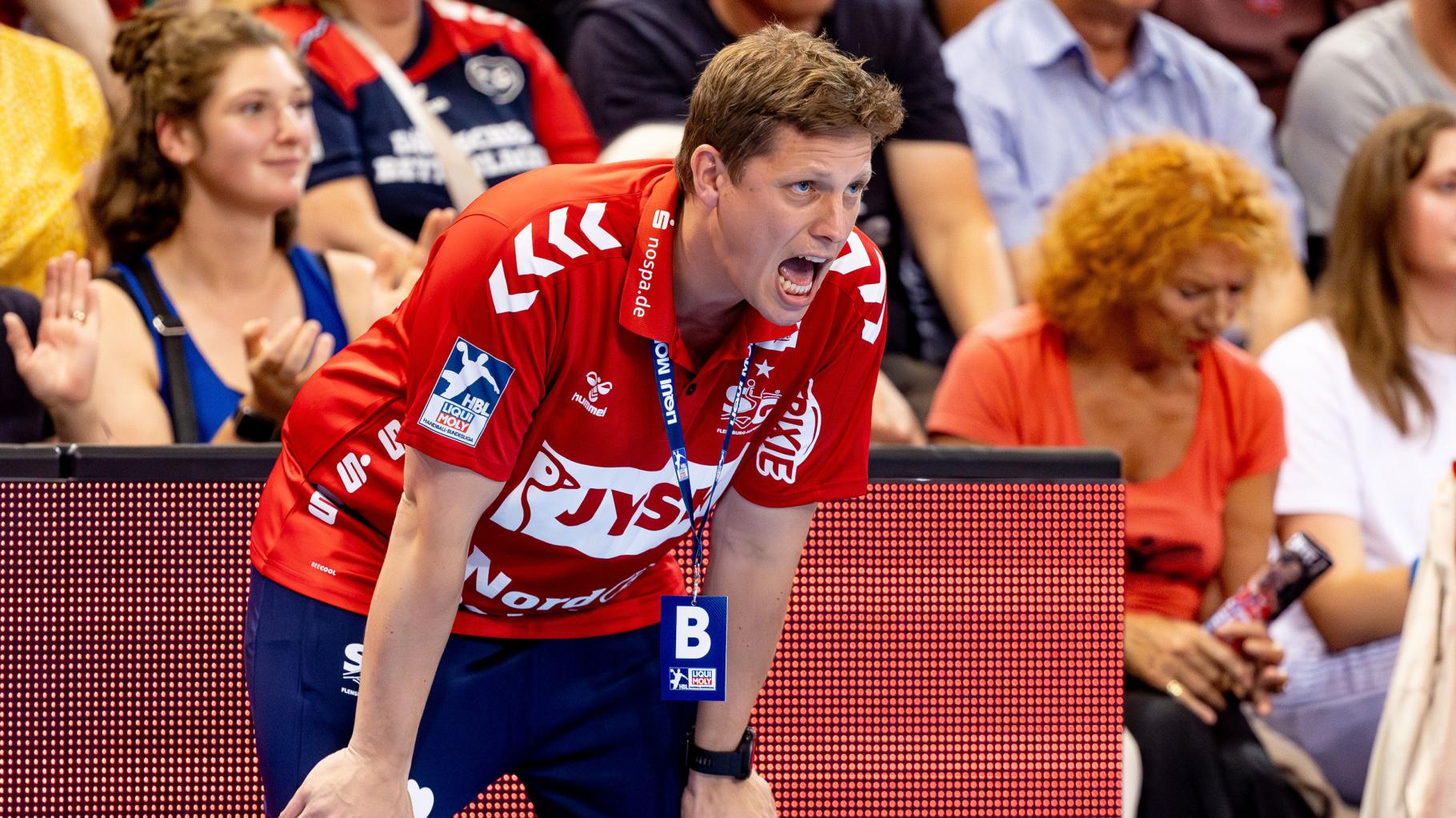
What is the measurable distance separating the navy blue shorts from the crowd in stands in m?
0.99

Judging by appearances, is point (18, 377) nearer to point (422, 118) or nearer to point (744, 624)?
point (422, 118)

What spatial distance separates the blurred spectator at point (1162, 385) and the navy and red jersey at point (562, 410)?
1353mm

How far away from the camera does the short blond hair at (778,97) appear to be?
1.79 m

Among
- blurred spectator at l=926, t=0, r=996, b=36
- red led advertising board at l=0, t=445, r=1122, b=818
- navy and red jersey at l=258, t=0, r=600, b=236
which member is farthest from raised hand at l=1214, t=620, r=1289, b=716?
blurred spectator at l=926, t=0, r=996, b=36

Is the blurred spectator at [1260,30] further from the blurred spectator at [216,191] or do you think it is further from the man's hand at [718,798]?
the man's hand at [718,798]

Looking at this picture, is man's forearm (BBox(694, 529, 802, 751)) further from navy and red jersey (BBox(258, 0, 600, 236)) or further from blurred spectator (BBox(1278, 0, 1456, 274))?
blurred spectator (BBox(1278, 0, 1456, 274))

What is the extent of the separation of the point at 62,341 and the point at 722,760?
61.1 inches

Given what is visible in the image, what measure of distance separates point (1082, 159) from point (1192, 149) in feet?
3.16

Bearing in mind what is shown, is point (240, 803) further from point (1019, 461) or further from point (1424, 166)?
point (1424, 166)

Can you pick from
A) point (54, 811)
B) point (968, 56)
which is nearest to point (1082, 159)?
point (968, 56)

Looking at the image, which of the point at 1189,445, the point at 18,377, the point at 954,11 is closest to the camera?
the point at 18,377

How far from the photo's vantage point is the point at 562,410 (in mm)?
1970

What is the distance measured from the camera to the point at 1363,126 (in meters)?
4.81

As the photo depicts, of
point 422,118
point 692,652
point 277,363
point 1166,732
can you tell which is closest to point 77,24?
point 422,118
